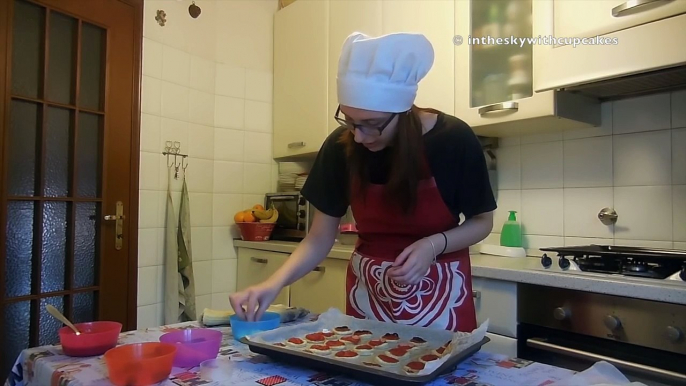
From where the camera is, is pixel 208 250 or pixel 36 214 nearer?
pixel 36 214

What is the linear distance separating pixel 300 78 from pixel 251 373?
214 centimetres

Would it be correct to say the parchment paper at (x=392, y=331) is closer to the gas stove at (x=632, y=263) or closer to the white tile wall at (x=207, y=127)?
the gas stove at (x=632, y=263)

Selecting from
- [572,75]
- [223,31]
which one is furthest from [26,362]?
[223,31]

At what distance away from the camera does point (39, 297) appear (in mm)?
1983

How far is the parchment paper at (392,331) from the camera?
0.78 metres

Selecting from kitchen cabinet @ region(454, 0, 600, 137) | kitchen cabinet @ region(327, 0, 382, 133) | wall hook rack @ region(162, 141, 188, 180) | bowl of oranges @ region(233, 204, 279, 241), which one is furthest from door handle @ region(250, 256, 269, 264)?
kitchen cabinet @ region(454, 0, 600, 137)

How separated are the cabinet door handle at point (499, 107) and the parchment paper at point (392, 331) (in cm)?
110

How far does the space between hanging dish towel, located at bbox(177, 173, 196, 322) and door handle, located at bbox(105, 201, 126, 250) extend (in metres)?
0.27

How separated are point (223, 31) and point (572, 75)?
1.81 m

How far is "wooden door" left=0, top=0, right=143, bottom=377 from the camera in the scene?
1923mm

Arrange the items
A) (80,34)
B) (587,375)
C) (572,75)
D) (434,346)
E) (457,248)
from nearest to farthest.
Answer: (587,375) → (434,346) → (457,248) → (572,75) → (80,34)

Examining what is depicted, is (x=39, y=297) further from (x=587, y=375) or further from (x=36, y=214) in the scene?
(x=587, y=375)

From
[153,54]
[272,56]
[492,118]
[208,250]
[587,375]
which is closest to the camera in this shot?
[587,375]

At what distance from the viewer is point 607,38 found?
1500 millimetres
